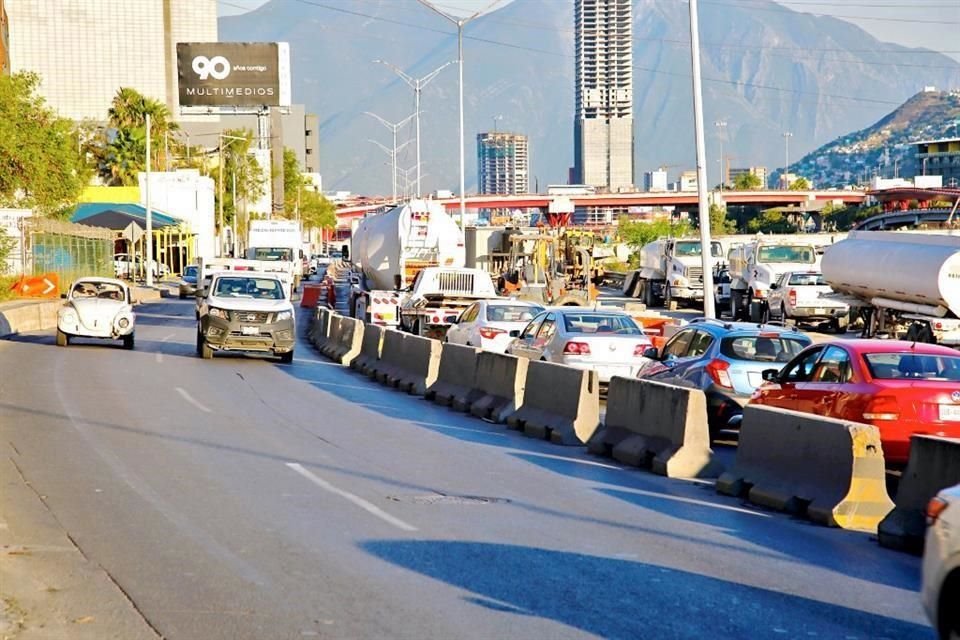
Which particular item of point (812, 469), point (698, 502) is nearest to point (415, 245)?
point (698, 502)

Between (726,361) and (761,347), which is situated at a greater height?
(761,347)

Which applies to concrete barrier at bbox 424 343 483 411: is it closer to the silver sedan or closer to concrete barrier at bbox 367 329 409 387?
the silver sedan

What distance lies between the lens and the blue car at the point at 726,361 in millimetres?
19297

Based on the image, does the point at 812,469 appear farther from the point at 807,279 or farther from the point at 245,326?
the point at 807,279

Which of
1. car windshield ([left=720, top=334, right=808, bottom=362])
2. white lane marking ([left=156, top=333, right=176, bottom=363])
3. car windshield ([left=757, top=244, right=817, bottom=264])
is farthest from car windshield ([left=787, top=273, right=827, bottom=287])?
car windshield ([left=720, top=334, right=808, bottom=362])

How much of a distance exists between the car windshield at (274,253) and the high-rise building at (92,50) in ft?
339

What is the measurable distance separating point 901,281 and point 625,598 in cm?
2598

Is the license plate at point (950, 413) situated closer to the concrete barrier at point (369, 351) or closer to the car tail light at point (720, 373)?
the car tail light at point (720, 373)

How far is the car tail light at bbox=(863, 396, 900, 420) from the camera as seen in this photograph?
14930 millimetres

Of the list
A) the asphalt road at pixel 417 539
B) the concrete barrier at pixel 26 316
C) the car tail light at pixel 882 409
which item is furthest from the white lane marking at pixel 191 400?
the concrete barrier at pixel 26 316

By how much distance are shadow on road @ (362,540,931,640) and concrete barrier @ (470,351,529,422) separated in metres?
10.1

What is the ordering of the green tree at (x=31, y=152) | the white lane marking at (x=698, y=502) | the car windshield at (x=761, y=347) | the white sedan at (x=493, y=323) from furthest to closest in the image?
the green tree at (x=31, y=152)
the white sedan at (x=493, y=323)
the car windshield at (x=761, y=347)
the white lane marking at (x=698, y=502)

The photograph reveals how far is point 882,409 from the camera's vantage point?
15.0 m

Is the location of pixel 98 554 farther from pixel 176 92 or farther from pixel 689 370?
pixel 176 92
